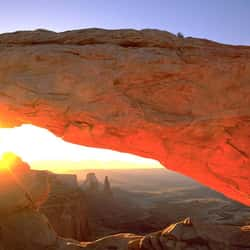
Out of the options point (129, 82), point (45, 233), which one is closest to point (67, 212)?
point (45, 233)

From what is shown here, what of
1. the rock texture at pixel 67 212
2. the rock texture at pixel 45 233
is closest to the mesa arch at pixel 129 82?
the rock texture at pixel 45 233

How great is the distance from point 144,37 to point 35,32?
3.26m

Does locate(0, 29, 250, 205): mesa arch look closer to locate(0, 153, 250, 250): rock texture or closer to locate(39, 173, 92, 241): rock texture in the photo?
locate(0, 153, 250, 250): rock texture

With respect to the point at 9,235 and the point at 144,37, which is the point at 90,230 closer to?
the point at 9,235

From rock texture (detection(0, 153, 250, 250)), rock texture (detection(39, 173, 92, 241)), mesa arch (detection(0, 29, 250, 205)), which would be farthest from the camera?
rock texture (detection(39, 173, 92, 241))

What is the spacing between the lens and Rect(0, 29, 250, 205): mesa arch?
9156mm

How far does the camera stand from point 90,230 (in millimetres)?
29344

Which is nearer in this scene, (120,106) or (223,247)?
(120,106)

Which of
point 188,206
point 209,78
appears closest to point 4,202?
point 209,78

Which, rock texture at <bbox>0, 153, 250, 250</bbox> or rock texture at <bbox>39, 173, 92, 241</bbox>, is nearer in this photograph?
rock texture at <bbox>0, 153, 250, 250</bbox>

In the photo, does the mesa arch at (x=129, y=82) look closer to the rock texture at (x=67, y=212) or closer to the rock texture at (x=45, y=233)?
the rock texture at (x=45, y=233)

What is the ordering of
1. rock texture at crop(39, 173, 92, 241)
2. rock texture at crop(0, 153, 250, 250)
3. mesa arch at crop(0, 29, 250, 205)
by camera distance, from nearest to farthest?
mesa arch at crop(0, 29, 250, 205), rock texture at crop(0, 153, 250, 250), rock texture at crop(39, 173, 92, 241)

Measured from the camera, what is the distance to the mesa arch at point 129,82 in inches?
360

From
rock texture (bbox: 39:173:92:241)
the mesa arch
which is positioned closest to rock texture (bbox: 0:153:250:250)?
the mesa arch
